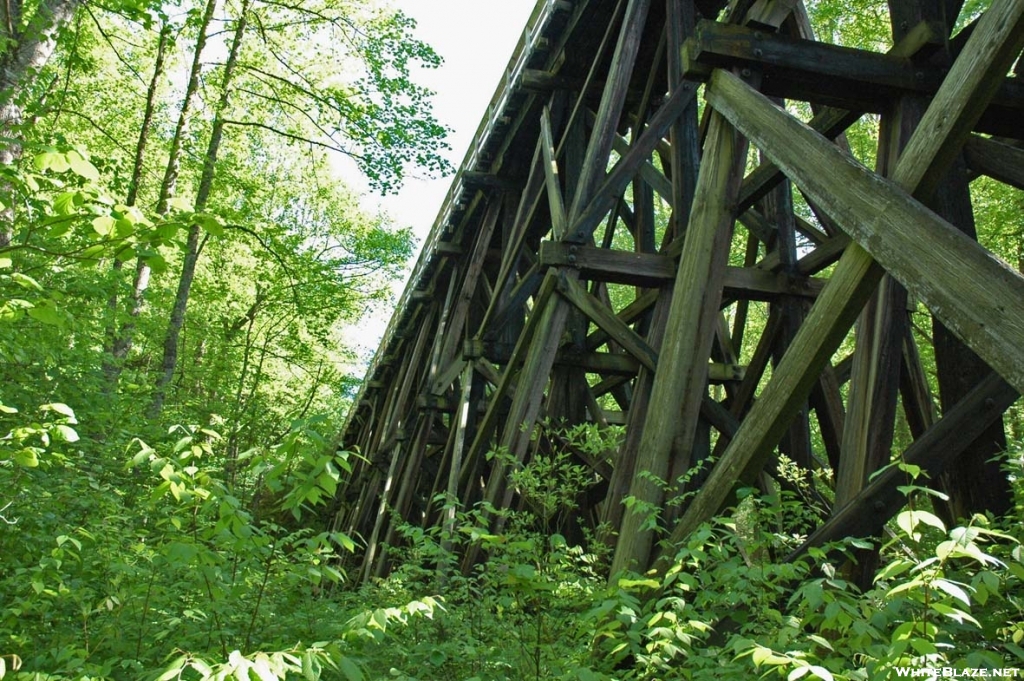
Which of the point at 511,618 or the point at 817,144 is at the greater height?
the point at 817,144

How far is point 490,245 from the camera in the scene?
31.4 feet

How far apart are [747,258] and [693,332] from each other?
12.1ft

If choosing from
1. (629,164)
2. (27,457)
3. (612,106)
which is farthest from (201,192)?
(27,457)

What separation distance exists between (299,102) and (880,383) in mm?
13536

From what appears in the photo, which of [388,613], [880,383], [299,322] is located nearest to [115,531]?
[388,613]

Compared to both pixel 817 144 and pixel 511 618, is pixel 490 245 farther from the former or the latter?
pixel 817 144

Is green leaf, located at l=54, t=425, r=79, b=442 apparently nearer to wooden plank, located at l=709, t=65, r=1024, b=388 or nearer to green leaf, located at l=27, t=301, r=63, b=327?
green leaf, located at l=27, t=301, r=63, b=327

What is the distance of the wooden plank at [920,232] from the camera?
85.4 inches

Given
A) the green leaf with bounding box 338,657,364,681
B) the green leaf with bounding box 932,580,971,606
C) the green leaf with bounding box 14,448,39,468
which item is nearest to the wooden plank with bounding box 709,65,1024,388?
the green leaf with bounding box 932,580,971,606

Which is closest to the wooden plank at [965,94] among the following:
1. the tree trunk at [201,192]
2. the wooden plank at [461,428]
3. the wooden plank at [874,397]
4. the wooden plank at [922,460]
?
the wooden plank at [874,397]

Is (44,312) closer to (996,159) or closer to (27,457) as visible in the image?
(27,457)

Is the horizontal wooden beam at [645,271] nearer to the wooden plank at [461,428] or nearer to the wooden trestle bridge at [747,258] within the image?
the wooden trestle bridge at [747,258]

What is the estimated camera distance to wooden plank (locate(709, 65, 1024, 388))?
217 centimetres

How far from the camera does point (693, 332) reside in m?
3.78
